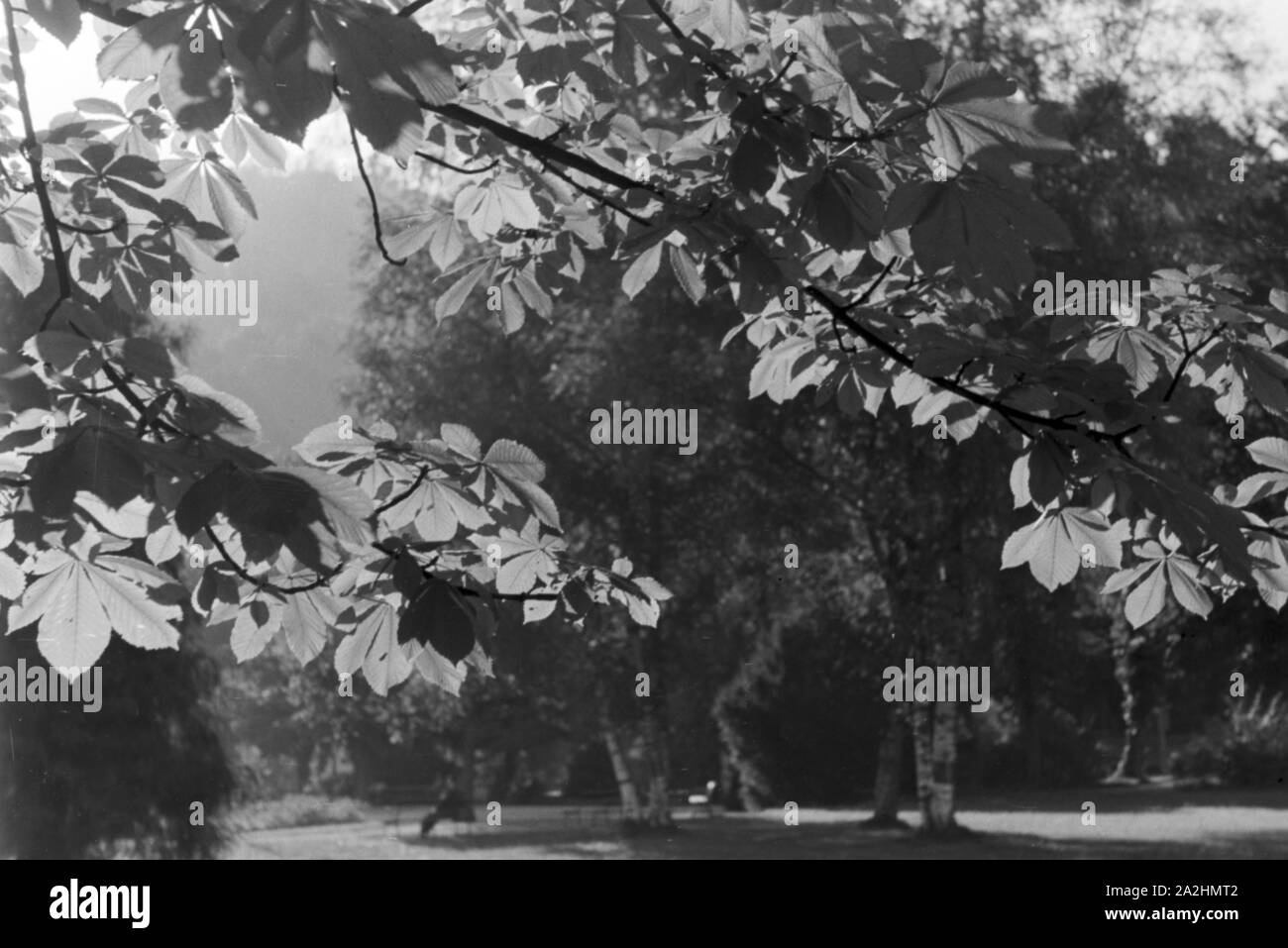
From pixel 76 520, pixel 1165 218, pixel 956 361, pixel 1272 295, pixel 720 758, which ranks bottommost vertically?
pixel 720 758

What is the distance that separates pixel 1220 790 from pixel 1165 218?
2.11m

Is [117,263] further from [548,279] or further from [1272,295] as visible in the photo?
[1272,295]

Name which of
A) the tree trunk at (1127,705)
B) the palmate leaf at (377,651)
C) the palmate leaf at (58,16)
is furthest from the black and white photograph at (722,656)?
the palmate leaf at (58,16)

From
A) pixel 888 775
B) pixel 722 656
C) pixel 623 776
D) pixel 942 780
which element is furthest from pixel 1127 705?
pixel 623 776

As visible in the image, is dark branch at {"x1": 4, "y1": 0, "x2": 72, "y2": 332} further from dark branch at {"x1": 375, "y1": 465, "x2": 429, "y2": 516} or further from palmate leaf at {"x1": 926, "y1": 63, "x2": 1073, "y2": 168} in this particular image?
palmate leaf at {"x1": 926, "y1": 63, "x2": 1073, "y2": 168}

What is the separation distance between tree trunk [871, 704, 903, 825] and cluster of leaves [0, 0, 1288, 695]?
3.49 m

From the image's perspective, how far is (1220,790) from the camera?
15.8ft

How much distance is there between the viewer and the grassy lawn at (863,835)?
15.4ft

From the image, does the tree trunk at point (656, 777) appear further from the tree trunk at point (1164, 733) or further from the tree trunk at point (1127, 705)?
the tree trunk at point (1164, 733)

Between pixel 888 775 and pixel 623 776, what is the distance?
38.5 inches

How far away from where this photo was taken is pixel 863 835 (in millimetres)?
4840

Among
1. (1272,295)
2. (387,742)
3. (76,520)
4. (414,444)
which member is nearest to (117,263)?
(414,444)

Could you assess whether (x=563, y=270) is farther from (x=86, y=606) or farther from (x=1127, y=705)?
(x=1127, y=705)
